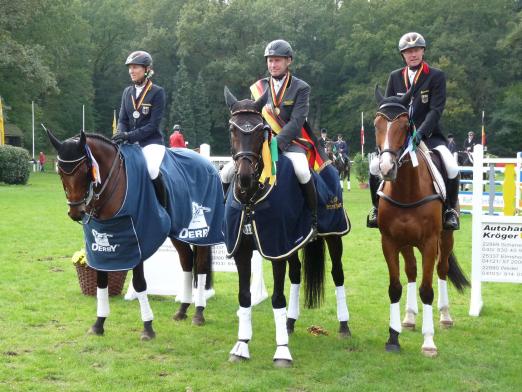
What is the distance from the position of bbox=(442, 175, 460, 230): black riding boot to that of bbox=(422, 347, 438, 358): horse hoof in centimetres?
136

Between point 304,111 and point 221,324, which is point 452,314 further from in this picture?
point 304,111

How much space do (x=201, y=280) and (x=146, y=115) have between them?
6.86ft

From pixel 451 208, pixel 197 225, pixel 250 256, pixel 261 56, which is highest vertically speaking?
pixel 261 56

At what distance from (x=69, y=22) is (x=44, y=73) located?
69.3ft

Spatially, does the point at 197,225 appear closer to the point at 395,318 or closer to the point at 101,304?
the point at 101,304

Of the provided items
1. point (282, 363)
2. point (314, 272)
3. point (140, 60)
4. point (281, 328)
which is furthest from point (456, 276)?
point (140, 60)

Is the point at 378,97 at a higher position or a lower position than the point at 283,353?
higher

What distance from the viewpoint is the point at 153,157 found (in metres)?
7.53

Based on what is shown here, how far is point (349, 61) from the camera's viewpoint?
6519 cm

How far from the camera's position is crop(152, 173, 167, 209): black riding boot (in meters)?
7.57

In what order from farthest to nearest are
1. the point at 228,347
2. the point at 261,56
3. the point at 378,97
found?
the point at 261,56, the point at 228,347, the point at 378,97

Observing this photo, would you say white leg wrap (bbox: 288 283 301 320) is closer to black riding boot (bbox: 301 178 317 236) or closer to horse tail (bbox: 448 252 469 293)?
black riding boot (bbox: 301 178 317 236)

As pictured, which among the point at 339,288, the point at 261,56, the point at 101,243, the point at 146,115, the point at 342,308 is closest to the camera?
the point at 101,243

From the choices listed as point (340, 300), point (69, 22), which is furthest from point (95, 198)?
point (69, 22)
